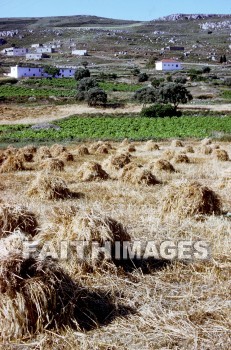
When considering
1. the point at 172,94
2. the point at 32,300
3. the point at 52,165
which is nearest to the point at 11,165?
the point at 52,165

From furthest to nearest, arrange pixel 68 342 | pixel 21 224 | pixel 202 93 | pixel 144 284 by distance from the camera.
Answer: pixel 202 93, pixel 21 224, pixel 144 284, pixel 68 342

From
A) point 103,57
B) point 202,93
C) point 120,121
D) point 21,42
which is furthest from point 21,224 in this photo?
point 21,42

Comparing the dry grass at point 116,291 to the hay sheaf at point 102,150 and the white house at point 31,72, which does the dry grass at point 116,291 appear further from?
the white house at point 31,72

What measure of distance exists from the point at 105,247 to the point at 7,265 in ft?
6.26

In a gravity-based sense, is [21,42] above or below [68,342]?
above

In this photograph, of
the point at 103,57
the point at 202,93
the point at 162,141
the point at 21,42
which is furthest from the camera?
the point at 21,42

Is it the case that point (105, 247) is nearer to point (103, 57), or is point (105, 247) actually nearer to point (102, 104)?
point (102, 104)

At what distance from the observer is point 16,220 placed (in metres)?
7.91

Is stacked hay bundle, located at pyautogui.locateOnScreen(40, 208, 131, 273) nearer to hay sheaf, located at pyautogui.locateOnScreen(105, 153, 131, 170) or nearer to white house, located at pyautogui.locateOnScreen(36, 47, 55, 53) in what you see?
hay sheaf, located at pyautogui.locateOnScreen(105, 153, 131, 170)

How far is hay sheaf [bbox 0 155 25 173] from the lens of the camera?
17.1 meters

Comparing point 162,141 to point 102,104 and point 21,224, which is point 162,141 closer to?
point 21,224

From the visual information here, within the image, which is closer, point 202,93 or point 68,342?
point 68,342

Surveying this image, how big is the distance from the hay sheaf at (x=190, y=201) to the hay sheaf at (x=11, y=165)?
8609 mm

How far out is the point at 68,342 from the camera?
189 inches
